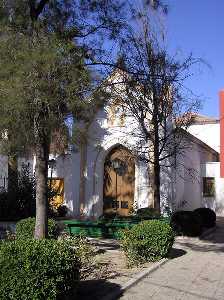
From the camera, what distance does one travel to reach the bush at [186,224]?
657 inches

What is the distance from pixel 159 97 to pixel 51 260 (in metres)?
11.9

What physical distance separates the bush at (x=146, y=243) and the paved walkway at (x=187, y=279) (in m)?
0.38

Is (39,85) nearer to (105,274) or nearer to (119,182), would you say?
(105,274)

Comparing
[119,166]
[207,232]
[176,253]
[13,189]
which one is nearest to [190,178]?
[119,166]

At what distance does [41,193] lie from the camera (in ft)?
32.7

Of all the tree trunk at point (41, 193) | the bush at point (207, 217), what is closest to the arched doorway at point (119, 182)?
the bush at point (207, 217)

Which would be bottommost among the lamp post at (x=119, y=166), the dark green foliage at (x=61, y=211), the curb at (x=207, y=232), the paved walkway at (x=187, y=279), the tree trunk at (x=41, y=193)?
the paved walkway at (x=187, y=279)

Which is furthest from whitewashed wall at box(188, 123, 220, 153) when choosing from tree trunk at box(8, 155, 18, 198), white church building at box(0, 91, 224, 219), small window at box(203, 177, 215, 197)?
tree trunk at box(8, 155, 18, 198)

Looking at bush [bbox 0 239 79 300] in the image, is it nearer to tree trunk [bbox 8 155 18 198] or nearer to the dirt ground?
the dirt ground

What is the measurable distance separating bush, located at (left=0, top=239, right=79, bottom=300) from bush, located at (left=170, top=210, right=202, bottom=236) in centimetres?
1012

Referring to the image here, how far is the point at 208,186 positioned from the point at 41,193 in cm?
2346

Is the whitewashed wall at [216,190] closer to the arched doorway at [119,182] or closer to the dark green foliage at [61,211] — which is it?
the arched doorway at [119,182]

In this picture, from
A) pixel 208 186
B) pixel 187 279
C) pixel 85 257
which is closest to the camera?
pixel 187 279

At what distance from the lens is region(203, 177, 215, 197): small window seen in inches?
1252
